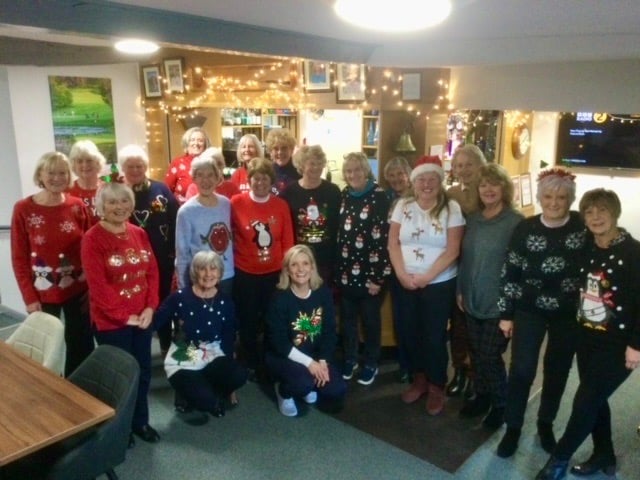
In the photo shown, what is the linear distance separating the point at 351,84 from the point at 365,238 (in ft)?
6.37

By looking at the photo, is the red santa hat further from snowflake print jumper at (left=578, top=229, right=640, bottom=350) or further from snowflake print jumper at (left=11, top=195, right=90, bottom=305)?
snowflake print jumper at (left=11, top=195, right=90, bottom=305)

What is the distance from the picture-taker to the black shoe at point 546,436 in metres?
2.57

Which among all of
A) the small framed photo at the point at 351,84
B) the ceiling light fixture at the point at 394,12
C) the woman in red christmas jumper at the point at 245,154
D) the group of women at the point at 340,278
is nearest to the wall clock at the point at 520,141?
the small framed photo at the point at 351,84

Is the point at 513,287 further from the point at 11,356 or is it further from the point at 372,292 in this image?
the point at 11,356

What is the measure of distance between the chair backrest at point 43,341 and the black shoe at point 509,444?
6.67ft

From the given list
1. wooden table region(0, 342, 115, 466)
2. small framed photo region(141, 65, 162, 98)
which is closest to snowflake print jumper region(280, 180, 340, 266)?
wooden table region(0, 342, 115, 466)

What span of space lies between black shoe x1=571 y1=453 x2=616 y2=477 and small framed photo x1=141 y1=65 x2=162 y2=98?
16.4 feet

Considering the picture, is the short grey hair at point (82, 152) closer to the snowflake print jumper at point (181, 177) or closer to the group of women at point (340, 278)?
the group of women at point (340, 278)

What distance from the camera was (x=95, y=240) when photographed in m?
2.38

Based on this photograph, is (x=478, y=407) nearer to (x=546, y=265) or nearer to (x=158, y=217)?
(x=546, y=265)

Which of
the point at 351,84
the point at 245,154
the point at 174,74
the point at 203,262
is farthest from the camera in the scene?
the point at 174,74

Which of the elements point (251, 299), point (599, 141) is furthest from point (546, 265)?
point (599, 141)

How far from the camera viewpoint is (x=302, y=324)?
2943 mm

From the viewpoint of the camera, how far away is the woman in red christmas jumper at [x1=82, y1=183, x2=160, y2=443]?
2391 millimetres
